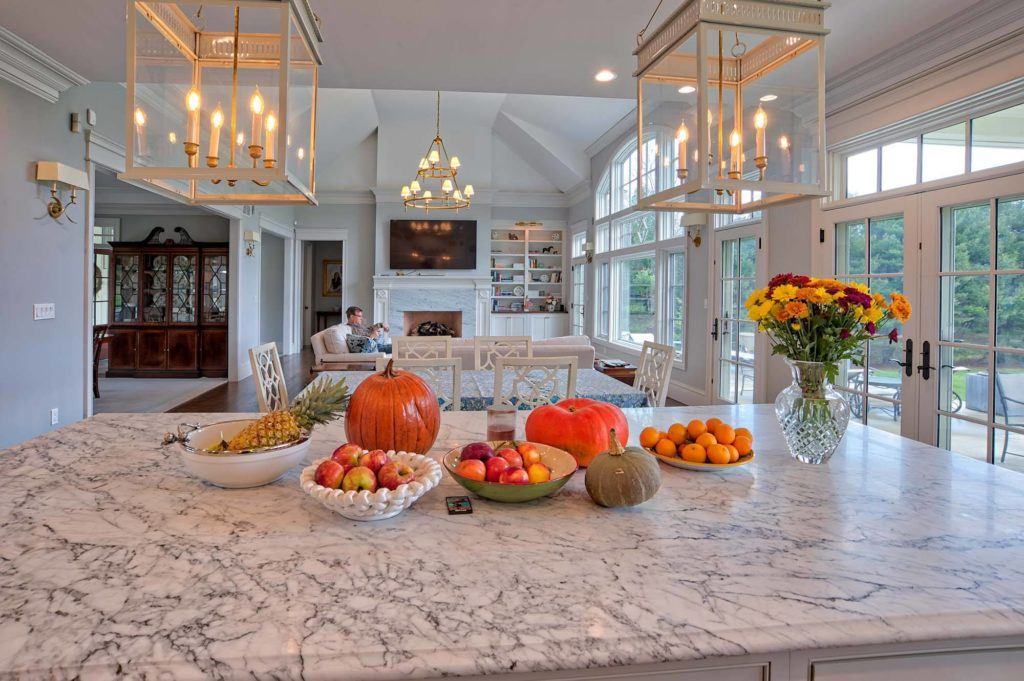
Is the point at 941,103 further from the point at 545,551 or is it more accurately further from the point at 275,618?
the point at 275,618

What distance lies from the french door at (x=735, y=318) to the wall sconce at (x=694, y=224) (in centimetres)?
21

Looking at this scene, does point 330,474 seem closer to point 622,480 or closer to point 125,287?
point 622,480

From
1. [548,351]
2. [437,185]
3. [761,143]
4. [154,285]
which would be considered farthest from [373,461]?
[437,185]

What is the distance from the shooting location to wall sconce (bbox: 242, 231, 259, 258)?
296 inches

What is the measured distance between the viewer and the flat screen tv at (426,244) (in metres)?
9.62

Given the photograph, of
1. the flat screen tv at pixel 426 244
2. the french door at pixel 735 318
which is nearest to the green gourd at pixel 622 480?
the french door at pixel 735 318

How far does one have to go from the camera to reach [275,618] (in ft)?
2.34

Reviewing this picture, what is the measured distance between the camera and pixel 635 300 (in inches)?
297

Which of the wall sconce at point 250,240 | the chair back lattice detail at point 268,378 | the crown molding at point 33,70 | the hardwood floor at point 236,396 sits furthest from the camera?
the wall sconce at point 250,240

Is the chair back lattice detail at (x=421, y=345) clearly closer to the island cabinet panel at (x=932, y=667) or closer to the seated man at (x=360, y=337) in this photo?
the seated man at (x=360, y=337)

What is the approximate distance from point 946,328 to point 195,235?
8468 millimetres

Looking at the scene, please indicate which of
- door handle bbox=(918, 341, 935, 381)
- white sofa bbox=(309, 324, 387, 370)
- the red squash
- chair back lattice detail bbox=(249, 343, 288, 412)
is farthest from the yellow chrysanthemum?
white sofa bbox=(309, 324, 387, 370)

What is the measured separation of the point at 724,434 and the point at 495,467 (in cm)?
61

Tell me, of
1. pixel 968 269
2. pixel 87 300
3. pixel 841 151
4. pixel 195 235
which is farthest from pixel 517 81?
pixel 195 235
